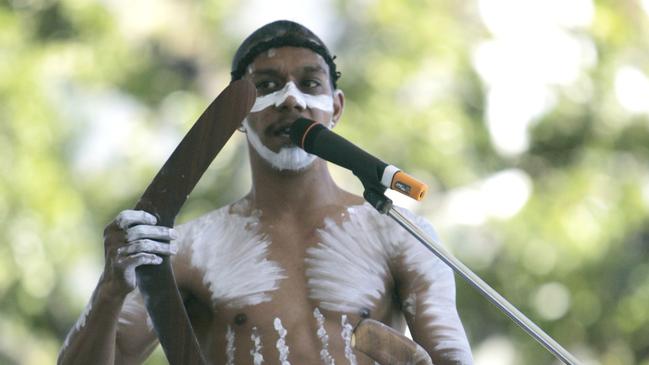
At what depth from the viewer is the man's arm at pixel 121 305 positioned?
3770 millimetres

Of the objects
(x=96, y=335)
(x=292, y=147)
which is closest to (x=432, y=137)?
(x=292, y=147)

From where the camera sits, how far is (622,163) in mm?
10273

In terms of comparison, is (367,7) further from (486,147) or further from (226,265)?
(226,265)

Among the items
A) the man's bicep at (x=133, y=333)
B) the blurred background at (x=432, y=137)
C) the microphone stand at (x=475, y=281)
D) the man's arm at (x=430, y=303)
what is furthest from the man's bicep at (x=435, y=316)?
→ the blurred background at (x=432, y=137)

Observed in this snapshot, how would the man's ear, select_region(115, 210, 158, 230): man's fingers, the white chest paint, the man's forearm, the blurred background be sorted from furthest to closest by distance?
the blurred background → the man's ear → the white chest paint → the man's forearm → select_region(115, 210, 158, 230): man's fingers

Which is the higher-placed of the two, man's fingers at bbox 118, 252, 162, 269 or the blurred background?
the blurred background

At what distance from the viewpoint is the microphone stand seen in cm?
359

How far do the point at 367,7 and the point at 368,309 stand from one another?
21.4 feet

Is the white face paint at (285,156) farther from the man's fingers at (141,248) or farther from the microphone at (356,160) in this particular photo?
the man's fingers at (141,248)

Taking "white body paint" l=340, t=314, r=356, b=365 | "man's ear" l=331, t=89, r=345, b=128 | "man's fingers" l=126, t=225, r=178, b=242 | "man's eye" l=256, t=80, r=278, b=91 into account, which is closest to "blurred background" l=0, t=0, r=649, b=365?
"man's ear" l=331, t=89, r=345, b=128

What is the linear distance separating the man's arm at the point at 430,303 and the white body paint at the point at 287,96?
38 centimetres

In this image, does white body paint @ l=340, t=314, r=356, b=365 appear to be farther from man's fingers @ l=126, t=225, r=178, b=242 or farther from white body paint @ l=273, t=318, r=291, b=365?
man's fingers @ l=126, t=225, r=178, b=242

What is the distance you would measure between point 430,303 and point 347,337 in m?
0.24

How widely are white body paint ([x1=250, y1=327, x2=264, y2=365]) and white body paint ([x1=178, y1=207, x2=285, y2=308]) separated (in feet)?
0.31
